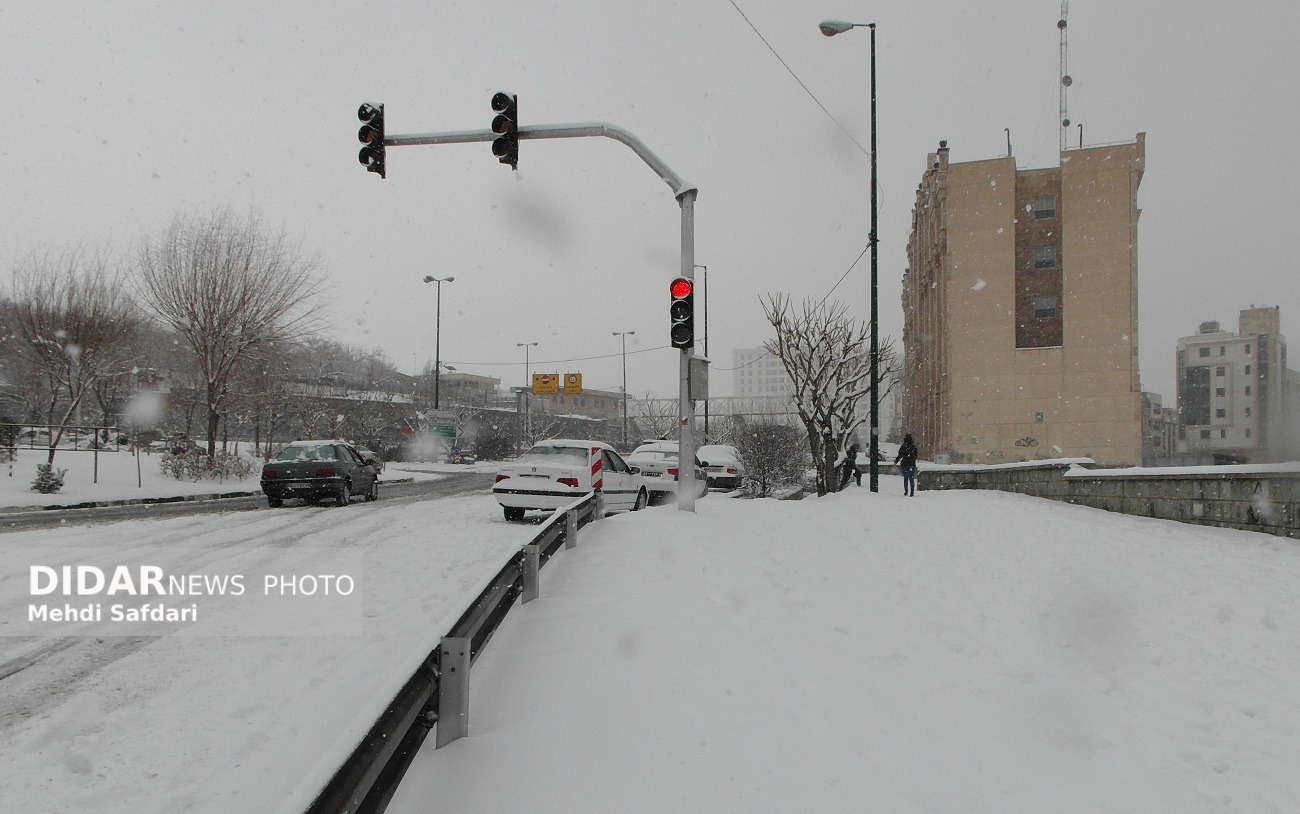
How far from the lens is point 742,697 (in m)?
4.25

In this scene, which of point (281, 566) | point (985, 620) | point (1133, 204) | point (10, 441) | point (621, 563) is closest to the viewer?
point (985, 620)

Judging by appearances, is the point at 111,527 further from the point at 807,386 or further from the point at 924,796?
the point at 807,386

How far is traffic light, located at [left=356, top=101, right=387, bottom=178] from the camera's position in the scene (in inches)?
418

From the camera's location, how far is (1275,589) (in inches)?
280

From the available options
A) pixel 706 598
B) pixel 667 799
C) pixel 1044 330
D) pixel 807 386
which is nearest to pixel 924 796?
pixel 667 799

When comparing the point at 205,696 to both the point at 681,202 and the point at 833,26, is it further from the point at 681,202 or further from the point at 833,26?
the point at 833,26

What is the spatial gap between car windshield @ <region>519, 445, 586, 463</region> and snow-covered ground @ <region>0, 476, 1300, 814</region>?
222 inches

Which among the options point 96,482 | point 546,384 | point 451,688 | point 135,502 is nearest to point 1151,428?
point 546,384

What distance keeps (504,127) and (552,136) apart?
855 millimetres

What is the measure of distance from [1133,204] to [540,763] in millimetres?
47277

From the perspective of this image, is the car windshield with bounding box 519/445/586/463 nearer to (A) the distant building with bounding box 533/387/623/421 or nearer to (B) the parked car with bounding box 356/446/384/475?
(B) the parked car with bounding box 356/446/384/475

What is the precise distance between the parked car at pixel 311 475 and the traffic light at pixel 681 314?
375 inches

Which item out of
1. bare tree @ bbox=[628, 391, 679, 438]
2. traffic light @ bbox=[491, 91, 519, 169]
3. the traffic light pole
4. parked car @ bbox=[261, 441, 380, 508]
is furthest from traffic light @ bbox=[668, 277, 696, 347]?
bare tree @ bbox=[628, 391, 679, 438]

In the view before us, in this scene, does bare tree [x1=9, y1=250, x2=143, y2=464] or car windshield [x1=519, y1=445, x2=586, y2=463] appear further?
bare tree [x1=9, y1=250, x2=143, y2=464]
